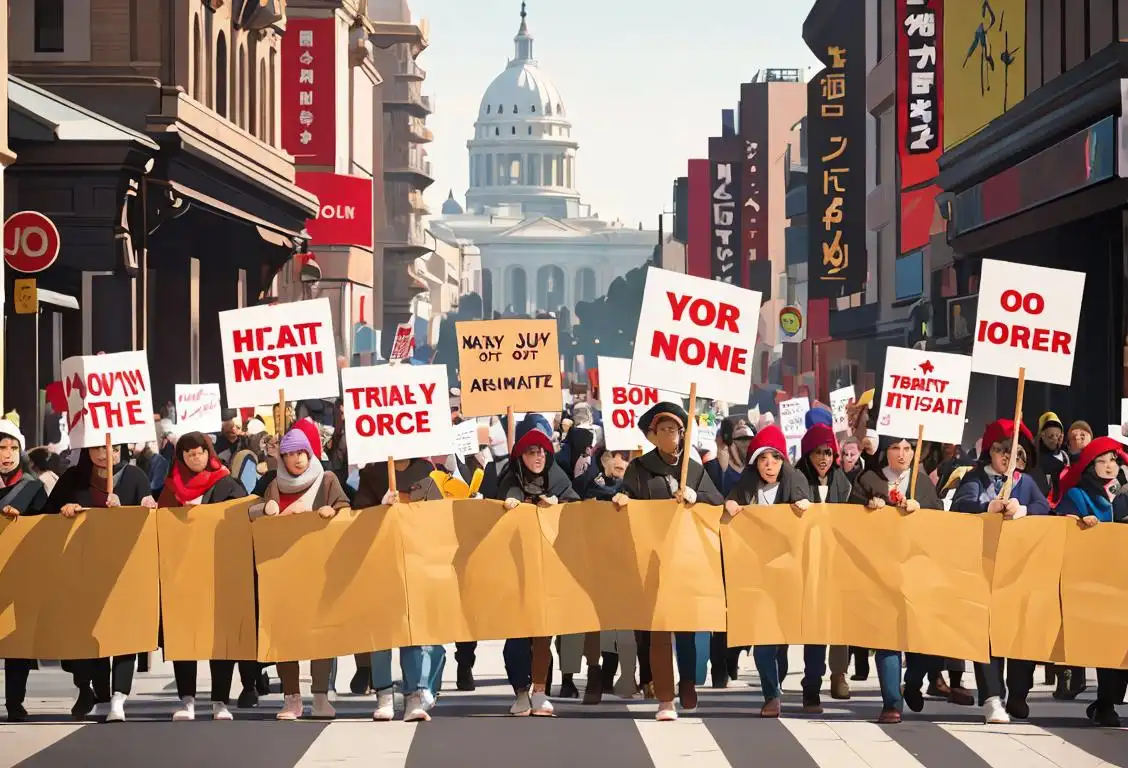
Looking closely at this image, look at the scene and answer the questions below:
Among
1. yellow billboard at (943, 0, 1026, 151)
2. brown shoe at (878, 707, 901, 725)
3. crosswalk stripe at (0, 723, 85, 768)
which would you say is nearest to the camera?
crosswalk stripe at (0, 723, 85, 768)

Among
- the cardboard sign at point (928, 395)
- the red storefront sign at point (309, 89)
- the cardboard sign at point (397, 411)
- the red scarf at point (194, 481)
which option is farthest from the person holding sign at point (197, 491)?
the red storefront sign at point (309, 89)

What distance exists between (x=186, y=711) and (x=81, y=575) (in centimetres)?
104

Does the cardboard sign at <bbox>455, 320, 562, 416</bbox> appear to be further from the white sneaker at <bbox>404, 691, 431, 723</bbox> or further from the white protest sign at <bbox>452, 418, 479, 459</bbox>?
the white sneaker at <bbox>404, 691, 431, 723</bbox>

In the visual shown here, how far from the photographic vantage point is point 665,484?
1219 centimetres

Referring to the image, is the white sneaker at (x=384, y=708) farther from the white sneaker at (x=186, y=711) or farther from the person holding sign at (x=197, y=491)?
the white sneaker at (x=186, y=711)

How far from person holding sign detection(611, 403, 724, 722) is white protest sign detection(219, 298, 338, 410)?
1.97 m

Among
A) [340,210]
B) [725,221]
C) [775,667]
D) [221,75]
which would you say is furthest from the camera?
[725,221]

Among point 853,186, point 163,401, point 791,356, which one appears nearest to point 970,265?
point 163,401

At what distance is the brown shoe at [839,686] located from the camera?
13.0 meters

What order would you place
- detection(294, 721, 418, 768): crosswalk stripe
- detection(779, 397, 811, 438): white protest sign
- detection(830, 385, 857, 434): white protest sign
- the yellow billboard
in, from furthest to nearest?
the yellow billboard < detection(830, 385, 857, 434): white protest sign < detection(779, 397, 811, 438): white protest sign < detection(294, 721, 418, 768): crosswalk stripe

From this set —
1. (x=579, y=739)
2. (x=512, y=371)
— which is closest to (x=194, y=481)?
(x=579, y=739)

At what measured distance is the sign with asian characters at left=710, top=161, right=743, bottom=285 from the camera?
273 ft

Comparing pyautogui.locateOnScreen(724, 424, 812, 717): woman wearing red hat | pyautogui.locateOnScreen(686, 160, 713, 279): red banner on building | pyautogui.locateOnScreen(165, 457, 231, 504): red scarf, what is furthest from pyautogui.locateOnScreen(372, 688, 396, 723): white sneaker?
pyautogui.locateOnScreen(686, 160, 713, 279): red banner on building

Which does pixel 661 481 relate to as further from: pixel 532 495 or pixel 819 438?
pixel 819 438
